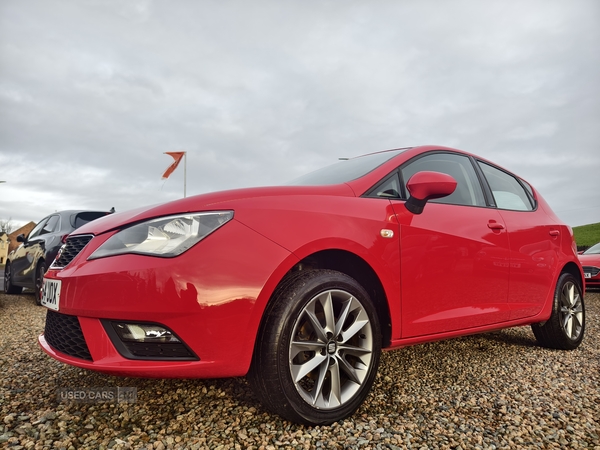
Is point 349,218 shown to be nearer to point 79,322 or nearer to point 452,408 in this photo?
point 452,408

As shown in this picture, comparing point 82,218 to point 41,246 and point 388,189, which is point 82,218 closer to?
point 41,246

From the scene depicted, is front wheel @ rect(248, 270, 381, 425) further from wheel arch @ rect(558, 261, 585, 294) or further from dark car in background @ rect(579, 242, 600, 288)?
dark car in background @ rect(579, 242, 600, 288)

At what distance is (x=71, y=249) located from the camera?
2.49 meters

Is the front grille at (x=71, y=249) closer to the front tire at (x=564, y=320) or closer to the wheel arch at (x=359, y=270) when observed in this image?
the wheel arch at (x=359, y=270)

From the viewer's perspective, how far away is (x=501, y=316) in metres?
3.01

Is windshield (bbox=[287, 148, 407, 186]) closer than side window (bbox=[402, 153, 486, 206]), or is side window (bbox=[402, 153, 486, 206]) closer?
windshield (bbox=[287, 148, 407, 186])

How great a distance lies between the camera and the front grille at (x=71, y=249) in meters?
2.44

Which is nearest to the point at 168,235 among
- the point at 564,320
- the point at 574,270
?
the point at 564,320

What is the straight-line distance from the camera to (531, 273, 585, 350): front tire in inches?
143

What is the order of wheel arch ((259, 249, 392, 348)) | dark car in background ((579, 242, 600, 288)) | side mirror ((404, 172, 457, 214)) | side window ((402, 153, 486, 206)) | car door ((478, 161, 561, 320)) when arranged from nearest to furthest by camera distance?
wheel arch ((259, 249, 392, 348)) < side mirror ((404, 172, 457, 214)) < side window ((402, 153, 486, 206)) < car door ((478, 161, 561, 320)) < dark car in background ((579, 242, 600, 288))

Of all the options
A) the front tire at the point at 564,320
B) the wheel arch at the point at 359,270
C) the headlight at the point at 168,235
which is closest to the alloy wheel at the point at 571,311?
the front tire at the point at 564,320

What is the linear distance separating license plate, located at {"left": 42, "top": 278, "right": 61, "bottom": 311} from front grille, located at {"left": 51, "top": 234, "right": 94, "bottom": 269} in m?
0.21

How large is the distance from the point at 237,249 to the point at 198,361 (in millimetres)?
490

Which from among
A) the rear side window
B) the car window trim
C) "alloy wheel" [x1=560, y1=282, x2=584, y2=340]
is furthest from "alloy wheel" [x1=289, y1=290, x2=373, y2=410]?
the rear side window
